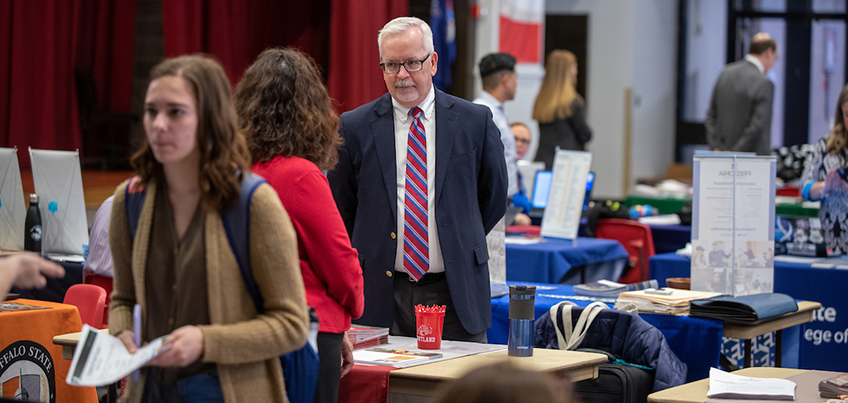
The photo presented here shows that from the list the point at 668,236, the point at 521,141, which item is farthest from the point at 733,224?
the point at 521,141

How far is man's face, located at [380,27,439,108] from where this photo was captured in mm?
2721

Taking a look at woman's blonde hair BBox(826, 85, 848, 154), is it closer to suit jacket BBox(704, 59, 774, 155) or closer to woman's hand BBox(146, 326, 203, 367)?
suit jacket BBox(704, 59, 774, 155)

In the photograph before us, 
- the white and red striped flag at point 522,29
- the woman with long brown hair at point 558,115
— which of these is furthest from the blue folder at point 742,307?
the white and red striped flag at point 522,29

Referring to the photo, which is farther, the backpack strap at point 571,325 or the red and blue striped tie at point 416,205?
the backpack strap at point 571,325

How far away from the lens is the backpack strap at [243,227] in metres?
1.55

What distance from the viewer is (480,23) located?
27.6 ft

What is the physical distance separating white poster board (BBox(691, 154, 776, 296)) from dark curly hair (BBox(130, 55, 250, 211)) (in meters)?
2.42

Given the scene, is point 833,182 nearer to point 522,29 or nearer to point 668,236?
point 668,236

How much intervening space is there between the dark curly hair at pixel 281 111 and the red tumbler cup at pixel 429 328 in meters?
0.71

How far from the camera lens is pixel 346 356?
2.22 m

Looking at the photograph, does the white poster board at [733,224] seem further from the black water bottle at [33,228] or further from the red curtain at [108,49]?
the red curtain at [108,49]

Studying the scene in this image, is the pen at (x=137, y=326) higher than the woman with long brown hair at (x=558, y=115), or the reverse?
the woman with long brown hair at (x=558, y=115)

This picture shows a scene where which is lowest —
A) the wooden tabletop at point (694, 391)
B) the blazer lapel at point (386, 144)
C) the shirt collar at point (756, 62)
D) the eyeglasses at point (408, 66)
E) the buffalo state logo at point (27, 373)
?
the buffalo state logo at point (27, 373)

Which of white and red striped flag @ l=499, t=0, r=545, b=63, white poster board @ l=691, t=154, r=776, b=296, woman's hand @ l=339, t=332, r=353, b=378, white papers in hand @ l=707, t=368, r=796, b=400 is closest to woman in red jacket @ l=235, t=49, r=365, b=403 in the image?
woman's hand @ l=339, t=332, r=353, b=378
